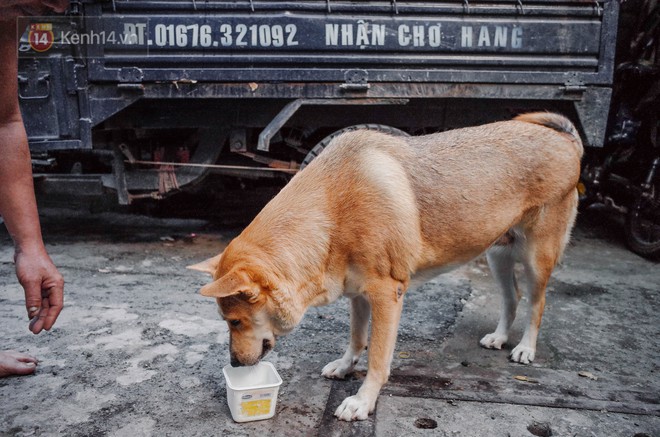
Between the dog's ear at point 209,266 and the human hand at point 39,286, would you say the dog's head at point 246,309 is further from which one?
the human hand at point 39,286

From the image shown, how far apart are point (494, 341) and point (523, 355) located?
26 centimetres

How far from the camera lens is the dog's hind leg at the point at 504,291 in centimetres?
409

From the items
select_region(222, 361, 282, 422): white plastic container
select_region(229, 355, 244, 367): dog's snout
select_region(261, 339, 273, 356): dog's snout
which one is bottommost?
select_region(222, 361, 282, 422): white plastic container

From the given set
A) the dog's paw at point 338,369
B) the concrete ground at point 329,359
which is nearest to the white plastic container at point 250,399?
the concrete ground at point 329,359

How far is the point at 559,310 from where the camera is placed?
479 cm

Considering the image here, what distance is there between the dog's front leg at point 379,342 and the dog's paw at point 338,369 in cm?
36

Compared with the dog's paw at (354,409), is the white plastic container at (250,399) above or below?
above

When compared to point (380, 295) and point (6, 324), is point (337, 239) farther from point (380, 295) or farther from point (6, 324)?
point (6, 324)

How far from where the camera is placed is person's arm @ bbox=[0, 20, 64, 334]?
2609 millimetres

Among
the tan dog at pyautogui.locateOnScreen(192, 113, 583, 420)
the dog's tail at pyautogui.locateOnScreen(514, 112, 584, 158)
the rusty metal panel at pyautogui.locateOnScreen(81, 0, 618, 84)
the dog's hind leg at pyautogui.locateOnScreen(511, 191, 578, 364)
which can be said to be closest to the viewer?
the tan dog at pyautogui.locateOnScreen(192, 113, 583, 420)

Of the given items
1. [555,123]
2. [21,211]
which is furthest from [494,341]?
[21,211]

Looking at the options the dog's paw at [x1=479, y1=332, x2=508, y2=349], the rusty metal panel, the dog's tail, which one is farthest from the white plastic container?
the rusty metal panel

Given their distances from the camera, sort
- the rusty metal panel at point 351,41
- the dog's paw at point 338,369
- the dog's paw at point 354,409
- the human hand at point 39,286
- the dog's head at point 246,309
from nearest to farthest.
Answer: the human hand at point 39,286
the dog's head at point 246,309
the dog's paw at point 354,409
the dog's paw at point 338,369
the rusty metal panel at point 351,41

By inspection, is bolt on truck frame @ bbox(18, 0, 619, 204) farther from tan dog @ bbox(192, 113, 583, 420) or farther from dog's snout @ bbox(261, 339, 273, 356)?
dog's snout @ bbox(261, 339, 273, 356)
